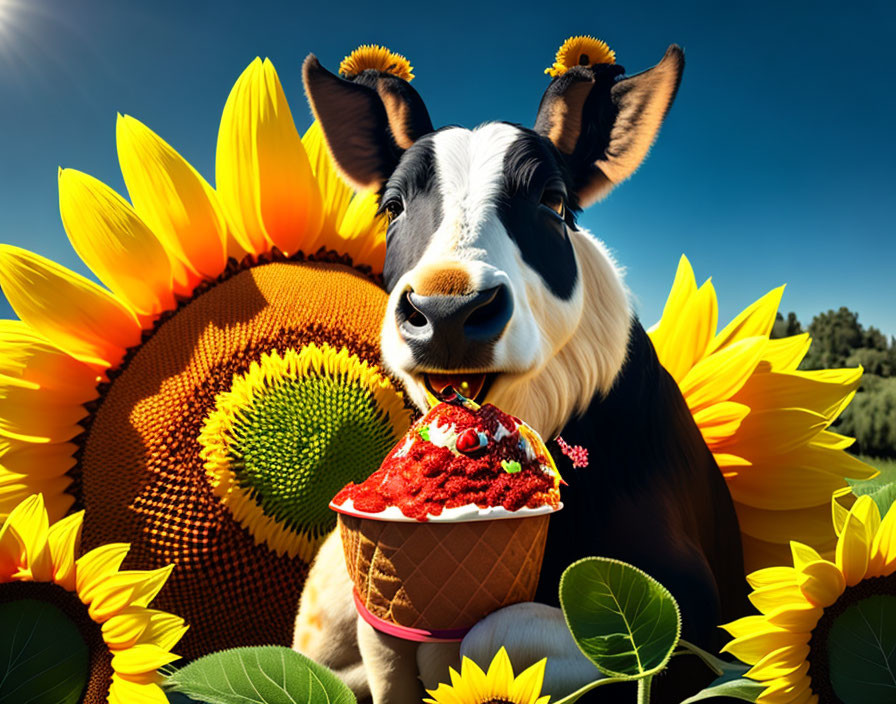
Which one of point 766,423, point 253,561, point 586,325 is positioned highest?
point 586,325

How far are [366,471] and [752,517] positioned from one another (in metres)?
0.91

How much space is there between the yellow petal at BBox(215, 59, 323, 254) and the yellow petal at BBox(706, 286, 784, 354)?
3.52ft

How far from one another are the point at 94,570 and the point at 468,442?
0.47 metres

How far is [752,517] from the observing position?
5.45 ft

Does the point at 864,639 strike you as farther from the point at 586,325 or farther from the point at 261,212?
the point at 261,212

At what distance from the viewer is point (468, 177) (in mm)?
1304

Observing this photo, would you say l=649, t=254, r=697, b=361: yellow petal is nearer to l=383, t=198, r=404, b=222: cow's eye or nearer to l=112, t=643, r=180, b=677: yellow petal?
l=383, t=198, r=404, b=222: cow's eye

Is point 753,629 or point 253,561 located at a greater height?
point 753,629

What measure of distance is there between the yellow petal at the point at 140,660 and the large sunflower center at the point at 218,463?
0.55 meters

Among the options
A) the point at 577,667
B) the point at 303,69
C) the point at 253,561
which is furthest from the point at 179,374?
the point at 577,667

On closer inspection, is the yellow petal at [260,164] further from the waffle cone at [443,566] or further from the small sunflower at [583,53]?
the waffle cone at [443,566]

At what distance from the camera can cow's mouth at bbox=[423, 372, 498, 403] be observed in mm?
1084

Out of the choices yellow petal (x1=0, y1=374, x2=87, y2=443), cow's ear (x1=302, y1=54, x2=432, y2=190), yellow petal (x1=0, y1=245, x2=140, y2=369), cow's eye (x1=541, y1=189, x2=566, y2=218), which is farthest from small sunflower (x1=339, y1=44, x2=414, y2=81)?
yellow petal (x1=0, y1=374, x2=87, y2=443)

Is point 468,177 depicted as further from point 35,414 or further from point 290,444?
point 35,414
